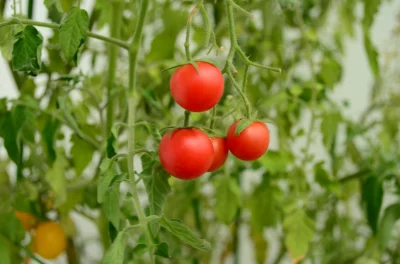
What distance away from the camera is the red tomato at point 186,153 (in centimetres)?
35

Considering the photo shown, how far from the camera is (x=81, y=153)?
61cm

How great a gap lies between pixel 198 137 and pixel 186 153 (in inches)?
0.6

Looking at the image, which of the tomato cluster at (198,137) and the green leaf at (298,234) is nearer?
the tomato cluster at (198,137)

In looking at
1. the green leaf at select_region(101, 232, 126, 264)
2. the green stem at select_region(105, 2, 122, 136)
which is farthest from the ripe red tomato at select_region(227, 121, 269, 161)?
the green stem at select_region(105, 2, 122, 136)

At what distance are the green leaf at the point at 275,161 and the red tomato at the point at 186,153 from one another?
0.30 m

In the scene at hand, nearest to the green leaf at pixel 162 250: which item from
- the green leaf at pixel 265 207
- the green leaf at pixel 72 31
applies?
the green leaf at pixel 72 31

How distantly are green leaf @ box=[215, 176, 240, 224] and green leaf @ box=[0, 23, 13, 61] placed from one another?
0.31 meters

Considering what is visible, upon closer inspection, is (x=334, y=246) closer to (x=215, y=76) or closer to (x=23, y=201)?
(x=23, y=201)

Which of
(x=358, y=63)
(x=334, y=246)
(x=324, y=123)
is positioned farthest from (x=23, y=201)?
(x=358, y=63)

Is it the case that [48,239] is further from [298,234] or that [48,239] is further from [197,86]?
[197,86]

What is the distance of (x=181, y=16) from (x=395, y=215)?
370 mm

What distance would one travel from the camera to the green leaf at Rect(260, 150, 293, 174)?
655 mm

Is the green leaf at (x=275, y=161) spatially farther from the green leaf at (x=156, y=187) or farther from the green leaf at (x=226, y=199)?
the green leaf at (x=156, y=187)

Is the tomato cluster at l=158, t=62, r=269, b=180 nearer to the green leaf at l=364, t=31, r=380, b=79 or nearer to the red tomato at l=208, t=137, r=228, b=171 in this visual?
the red tomato at l=208, t=137, r=228, b=171
